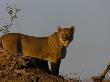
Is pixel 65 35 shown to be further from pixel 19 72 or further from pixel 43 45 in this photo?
pixel 19 72

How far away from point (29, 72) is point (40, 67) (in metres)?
1.64

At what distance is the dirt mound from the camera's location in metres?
14.2

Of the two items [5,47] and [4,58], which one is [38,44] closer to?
[5,47]

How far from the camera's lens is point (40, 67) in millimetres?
16734

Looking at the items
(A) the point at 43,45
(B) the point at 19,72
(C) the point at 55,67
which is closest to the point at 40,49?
(A) the point at 43,45

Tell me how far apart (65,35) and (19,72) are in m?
3.25

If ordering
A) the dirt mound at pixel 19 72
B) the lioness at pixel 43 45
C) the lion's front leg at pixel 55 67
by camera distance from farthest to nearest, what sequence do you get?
1. the lioness at pixel 43 45
2. the lion's front leg at pixel 55 67
3. the dirt mound at pixel 19 72

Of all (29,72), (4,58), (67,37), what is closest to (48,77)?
(29,72)

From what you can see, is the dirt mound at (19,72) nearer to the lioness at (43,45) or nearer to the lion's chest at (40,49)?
the lioness at (43,45)

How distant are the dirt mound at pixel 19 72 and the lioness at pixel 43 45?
4.29ft

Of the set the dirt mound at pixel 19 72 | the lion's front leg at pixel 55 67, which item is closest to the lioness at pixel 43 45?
the lion's front leg at pixel 55 67

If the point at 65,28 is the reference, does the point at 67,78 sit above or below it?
below

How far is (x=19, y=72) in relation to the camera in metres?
15.0

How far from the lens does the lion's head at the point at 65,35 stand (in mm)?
17516
